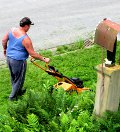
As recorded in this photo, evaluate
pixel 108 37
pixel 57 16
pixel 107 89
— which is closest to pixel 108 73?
pixel 107 89

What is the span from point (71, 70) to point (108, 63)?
15.7 ft

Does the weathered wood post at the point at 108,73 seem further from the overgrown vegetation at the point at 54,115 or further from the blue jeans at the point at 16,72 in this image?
the blue jeans at the point at 16,72

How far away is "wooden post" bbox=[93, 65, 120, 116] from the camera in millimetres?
5152

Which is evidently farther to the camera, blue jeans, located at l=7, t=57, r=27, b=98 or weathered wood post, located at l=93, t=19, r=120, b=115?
blue jeans, located at l=7, t=57, r=27, b=98

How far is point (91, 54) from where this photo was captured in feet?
36.1

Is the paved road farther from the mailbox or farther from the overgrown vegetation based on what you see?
the mailbox

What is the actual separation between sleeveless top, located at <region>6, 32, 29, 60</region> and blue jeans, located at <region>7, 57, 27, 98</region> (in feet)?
0.28

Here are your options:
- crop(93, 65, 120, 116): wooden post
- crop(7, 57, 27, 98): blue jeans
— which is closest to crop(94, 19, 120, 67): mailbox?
crop(93, 65, 120, 116): wooden post

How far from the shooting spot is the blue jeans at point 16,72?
806 cm

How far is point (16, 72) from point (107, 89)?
10.8 ft

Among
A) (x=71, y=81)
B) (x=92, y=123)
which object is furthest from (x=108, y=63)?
(x=71, y=81)

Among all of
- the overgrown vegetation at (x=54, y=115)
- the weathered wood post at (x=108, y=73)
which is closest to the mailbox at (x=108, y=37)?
the weathered wood post at (x=108, y=73)

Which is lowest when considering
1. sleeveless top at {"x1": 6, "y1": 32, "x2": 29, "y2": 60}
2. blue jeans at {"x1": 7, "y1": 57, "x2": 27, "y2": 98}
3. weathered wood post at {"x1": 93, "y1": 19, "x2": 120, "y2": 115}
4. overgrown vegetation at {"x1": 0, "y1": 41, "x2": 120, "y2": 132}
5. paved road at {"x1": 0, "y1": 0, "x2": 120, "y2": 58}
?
paved road at {"x1": 0, "y1": 0, "x2": 120, "y2": 58}

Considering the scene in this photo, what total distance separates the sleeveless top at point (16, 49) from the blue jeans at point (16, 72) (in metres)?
0.08
